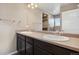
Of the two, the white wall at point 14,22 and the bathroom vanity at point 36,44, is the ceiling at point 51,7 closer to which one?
→ the white wall at point 14,22

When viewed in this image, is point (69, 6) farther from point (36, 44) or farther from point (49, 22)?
point (36, 44)

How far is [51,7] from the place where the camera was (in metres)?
1.21

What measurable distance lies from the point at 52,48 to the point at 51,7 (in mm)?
463

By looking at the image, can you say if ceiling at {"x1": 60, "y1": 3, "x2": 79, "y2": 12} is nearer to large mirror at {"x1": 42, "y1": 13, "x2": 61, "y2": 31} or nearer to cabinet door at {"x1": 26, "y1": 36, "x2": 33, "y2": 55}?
large mirror at {"x1": 42, "y1": 13, "x2": 61, "y2": 31}

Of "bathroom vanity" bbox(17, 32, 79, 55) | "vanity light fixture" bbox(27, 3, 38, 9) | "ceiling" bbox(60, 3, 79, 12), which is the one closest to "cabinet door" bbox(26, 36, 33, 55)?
A: "bathroom vanity" bbox(17, 32, 79, 55)

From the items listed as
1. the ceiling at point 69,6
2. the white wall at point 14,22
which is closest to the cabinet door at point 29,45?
the white wall at point 14,22

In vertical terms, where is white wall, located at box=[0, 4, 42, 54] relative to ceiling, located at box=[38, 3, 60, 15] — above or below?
below

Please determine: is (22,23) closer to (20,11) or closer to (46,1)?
(20,11)

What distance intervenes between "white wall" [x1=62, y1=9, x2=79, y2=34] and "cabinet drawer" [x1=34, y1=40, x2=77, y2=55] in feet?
0.82

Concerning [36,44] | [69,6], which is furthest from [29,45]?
[69,6]

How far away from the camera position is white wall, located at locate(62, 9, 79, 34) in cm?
117

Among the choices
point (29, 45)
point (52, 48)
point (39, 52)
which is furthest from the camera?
point (29, 45)
